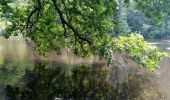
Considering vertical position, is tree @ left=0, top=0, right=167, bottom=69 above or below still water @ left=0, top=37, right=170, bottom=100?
above

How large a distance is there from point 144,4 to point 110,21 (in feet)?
7.24

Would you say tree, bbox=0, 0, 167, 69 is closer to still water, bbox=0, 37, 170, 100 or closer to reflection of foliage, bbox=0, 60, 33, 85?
still water, bbox=0, 37, 170, 100

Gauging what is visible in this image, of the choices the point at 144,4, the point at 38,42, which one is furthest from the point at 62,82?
the point at 144,4

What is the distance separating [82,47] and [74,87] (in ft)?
24.0

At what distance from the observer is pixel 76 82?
2272 cm

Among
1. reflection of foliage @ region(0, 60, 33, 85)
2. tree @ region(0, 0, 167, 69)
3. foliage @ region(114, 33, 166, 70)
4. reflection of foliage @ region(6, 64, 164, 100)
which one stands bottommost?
reflection of foliage @ region(6, 64, 164, 100)

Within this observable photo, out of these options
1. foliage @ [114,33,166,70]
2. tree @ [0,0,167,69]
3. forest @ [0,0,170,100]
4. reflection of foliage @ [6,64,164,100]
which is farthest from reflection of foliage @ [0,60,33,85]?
foliage @ [114,33,166,70]

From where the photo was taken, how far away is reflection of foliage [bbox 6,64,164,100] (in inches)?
727

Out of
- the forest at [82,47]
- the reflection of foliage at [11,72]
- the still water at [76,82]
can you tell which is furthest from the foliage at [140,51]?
the reflection of foliage at [11,72]

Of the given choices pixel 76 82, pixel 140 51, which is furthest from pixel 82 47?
pixel 76 82

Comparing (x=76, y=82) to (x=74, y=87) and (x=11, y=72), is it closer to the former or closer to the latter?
(x=74, y=87)

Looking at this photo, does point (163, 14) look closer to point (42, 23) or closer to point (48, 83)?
point (42, 23)

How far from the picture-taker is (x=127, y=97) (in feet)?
65.0

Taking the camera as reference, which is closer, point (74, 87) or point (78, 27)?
point (78, 27)
